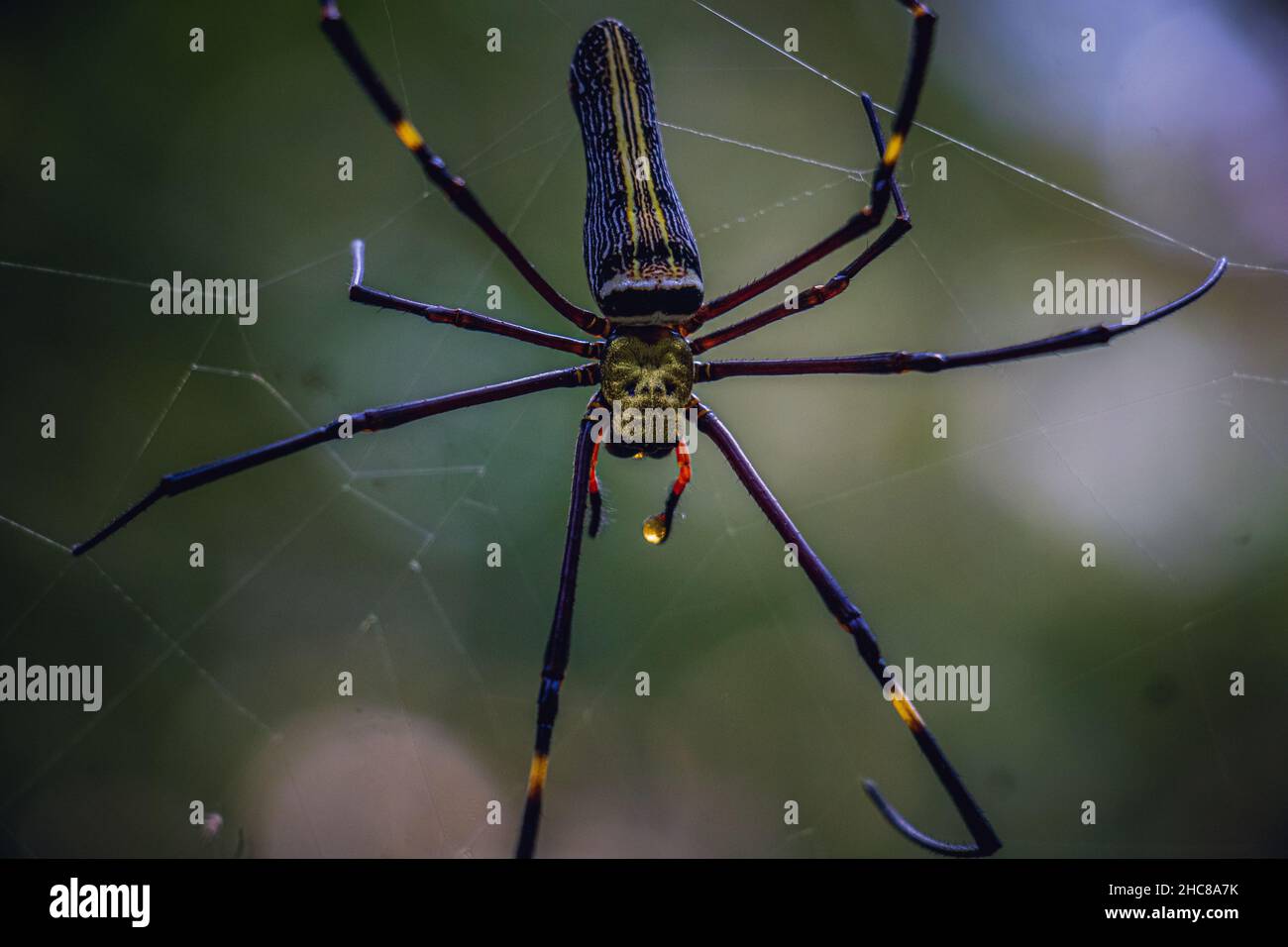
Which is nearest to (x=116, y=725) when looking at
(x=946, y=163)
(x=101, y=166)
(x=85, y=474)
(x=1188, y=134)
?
(x=85, y=474)

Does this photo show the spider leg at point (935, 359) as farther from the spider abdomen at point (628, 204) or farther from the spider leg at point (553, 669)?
the spider leg at point (553, 669)

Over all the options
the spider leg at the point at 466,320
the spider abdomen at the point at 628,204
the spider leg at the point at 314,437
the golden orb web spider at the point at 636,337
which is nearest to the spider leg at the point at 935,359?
the golden orb web spider at the point at 636,337

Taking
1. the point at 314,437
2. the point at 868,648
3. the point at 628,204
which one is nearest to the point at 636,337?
the point at 628,204

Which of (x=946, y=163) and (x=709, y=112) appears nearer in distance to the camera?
(x=946, y=163)

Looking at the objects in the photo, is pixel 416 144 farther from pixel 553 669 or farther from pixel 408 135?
pixel 553 669

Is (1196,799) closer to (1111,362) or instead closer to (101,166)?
(1111,362)

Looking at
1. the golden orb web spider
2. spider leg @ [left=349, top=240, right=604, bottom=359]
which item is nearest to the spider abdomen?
the golden orb web spider

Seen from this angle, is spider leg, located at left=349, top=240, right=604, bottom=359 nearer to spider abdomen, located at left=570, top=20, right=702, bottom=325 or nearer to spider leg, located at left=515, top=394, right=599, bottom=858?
spider abdomen, located at left=570, top=20, right=702, bottom=325
